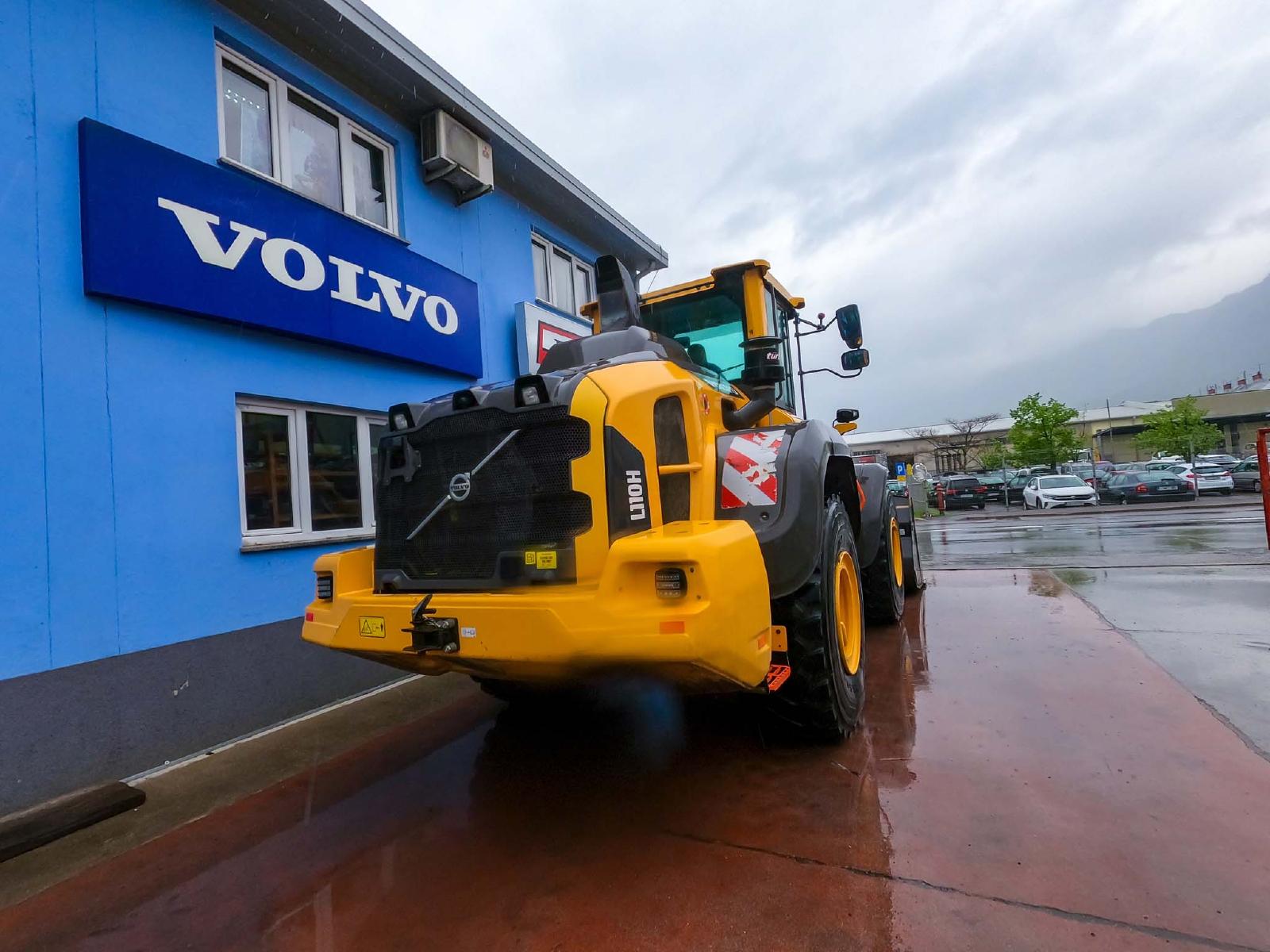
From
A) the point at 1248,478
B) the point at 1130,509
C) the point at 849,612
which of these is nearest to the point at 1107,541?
the point at 849,612

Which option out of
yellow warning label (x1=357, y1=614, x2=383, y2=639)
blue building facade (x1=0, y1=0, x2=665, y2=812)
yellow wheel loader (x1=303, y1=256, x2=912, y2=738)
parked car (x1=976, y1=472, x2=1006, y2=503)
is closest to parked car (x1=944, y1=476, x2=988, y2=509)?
parked car (x1=976, y1=472, x2=1006, y2=503)

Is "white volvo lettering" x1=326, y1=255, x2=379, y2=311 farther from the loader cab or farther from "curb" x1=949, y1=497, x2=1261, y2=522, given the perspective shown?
"curb" x1=949, y1=497, x2=1261, y2=522

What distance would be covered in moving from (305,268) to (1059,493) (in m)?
23.7

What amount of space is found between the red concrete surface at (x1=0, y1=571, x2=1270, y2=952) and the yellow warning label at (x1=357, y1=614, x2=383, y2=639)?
0.88m

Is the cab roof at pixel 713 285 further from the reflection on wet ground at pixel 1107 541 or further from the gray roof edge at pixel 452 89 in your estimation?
the reflection on wet ground at pixel 1107 541

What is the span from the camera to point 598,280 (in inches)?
162

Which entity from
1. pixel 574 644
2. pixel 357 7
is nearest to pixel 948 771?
pixel 574 644

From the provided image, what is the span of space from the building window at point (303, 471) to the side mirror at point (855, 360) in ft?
11.3

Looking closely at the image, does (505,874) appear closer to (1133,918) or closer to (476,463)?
(476,463)

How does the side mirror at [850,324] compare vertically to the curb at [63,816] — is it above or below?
above

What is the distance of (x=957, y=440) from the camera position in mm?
58250

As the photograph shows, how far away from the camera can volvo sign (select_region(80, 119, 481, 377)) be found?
3.67 m

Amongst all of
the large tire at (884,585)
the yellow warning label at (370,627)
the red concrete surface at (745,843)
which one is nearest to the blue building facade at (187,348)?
the red concrete surface at (745,843)

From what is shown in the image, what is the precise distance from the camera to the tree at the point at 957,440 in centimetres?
5284
